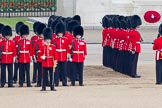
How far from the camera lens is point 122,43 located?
24000 mm

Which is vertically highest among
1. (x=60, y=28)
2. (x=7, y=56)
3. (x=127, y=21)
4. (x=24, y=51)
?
(x=127, y=21)

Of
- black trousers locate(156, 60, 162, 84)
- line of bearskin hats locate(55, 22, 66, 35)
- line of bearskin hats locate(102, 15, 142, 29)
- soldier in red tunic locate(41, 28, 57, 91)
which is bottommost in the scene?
black trousers locate(156, 60, 162, 84)

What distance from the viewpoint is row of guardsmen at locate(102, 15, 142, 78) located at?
23.3 metres

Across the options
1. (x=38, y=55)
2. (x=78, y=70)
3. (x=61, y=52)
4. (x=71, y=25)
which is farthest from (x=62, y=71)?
(x=71, y=25)

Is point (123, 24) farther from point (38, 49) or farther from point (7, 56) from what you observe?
point (7, 56)

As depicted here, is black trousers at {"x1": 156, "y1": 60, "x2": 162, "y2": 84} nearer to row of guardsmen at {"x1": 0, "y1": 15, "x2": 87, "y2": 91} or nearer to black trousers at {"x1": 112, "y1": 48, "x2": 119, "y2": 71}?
row of guardsmen at {"x1": 0, "y1": 15, "x2": 87, "y2": 91}

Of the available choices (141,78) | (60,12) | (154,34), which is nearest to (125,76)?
(141,78)

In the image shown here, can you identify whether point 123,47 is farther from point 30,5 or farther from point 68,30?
point 30,5

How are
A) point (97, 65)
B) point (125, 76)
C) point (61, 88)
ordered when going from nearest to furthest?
point (61, 88)
point (125, 76)
point (97, 65)

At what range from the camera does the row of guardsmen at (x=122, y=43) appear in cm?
2333

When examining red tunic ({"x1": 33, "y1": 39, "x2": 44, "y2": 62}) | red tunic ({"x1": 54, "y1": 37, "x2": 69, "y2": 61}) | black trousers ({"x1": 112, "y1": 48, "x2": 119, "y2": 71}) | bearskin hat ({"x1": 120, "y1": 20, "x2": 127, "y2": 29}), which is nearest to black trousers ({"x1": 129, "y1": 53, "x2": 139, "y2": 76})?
bearskin hat ({"x1": 120, "y1": 20, "x2": 127, "y2": 29})

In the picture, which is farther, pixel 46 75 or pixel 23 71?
pixel 23 71

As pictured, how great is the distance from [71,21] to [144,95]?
502cm

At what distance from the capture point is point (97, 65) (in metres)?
26.2
